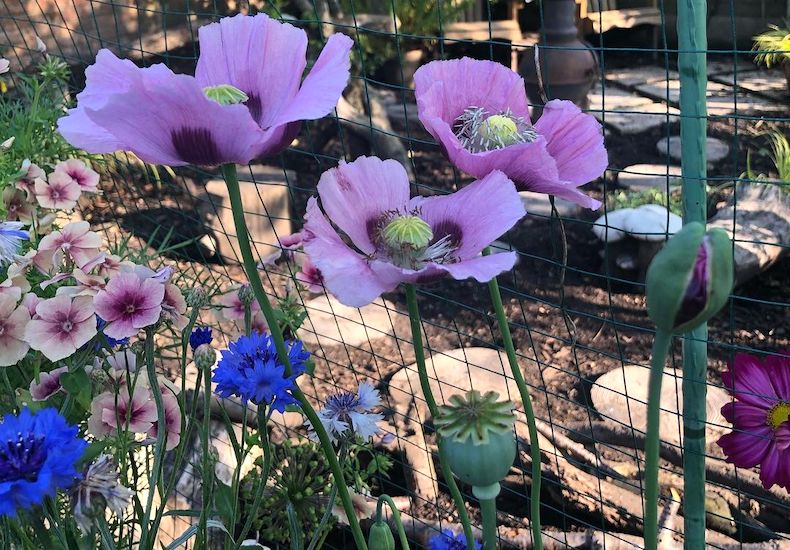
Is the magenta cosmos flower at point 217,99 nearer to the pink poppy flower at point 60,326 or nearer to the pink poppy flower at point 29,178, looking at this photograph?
the pink poppy flower at point 60,326

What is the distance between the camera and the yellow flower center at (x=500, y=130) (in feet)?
2.51

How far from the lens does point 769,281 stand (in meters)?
3.53

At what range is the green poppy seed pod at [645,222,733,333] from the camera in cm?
54

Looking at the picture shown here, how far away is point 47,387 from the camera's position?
116cm

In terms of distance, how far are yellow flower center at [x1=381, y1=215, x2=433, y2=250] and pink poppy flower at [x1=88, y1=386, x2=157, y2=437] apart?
55cm

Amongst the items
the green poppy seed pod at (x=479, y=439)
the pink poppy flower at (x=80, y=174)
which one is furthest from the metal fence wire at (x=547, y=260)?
the green poppy seed pod at (x=479, y=439)

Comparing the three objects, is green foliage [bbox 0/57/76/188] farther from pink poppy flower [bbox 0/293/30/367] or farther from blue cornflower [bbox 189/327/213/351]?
blue cornflower [bbox 189/327/213/351]

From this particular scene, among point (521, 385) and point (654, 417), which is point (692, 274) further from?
point (521, 385)

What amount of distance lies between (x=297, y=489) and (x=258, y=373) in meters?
1.31

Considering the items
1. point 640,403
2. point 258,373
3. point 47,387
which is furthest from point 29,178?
point 640,403

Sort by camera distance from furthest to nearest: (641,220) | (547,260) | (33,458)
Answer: (641,220)
(547,260)
(33,458)

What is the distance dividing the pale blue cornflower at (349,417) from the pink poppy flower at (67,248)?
1.61ft

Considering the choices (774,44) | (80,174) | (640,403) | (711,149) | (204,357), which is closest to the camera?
→ (204,357)

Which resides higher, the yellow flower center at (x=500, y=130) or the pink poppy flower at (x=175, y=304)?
the yellow flower center at (x=500, y=130)
